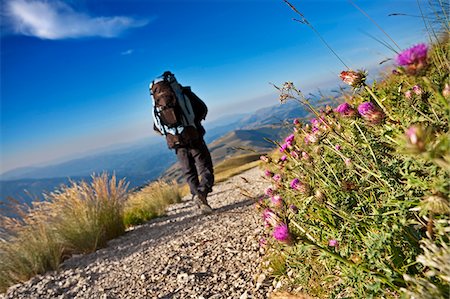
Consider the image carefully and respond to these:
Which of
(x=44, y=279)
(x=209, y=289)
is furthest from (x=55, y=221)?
(x=209, y=289)

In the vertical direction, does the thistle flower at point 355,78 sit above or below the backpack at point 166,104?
below

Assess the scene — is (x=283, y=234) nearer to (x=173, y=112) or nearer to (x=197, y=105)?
(x=173, y=112)

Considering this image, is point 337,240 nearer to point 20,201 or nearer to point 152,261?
point 152,261

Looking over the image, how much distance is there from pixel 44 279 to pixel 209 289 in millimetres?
2782

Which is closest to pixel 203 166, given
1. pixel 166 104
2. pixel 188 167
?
pixel 188 167

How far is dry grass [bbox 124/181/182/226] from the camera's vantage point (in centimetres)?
694

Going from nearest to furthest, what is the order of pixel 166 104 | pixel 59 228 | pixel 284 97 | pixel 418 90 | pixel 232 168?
pixel 418 90, pixel 284 97, pixel 59 228, pixel 166 104, pixel 232 168

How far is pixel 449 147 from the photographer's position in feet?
2.89

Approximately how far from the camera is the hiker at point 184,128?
5508 mm

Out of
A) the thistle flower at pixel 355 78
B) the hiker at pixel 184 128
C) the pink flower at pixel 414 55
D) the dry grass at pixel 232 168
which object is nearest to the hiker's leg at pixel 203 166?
the hiker at pixel 184 128

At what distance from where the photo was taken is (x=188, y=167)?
19.2 feet

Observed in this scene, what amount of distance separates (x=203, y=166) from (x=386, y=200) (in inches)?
172

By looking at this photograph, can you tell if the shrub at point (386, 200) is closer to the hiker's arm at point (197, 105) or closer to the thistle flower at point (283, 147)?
the thistle flower at point (283, 147)

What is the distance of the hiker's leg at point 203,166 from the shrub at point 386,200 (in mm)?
3388
